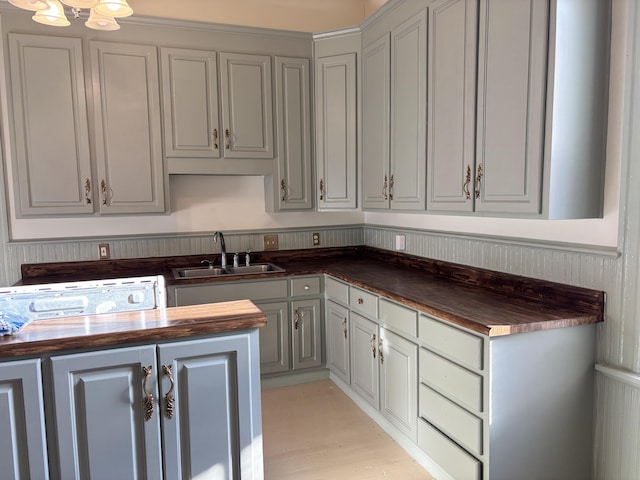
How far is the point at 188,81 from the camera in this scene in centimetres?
316

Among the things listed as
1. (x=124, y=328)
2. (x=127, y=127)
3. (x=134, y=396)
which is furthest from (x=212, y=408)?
(x=127, y=127)

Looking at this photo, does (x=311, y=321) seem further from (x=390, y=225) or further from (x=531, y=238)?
(x=531, y=238)

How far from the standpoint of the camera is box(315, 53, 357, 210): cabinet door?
11.1 ft

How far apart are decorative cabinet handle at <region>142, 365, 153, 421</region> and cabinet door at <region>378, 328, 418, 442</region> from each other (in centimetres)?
126

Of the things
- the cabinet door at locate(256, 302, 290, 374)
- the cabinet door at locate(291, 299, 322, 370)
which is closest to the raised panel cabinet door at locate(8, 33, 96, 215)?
the cabinet door at locate(256, 302, 290, 374)

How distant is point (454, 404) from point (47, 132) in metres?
2.87

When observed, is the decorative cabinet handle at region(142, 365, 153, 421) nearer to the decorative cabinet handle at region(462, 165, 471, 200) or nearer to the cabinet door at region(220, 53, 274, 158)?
the decorative cabinet handle at region(462, 165, 471, 200)

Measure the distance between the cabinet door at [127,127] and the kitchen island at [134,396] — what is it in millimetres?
1620

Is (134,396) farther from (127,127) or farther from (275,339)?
(127,127)

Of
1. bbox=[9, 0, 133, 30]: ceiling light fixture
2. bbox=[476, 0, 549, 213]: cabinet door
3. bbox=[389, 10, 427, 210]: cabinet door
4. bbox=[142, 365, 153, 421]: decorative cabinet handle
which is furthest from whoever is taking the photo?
bbox=[389, 10, 427, 210]: cabinet door

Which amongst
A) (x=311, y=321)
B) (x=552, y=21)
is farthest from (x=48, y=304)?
(x=552, y=21)

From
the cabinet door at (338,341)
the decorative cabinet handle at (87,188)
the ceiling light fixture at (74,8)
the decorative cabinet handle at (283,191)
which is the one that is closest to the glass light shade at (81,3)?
the ceiling light fixture at (74,8)

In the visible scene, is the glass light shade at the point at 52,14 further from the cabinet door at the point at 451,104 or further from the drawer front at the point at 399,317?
the drawer front at the point at 399,317

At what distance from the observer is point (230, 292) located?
3.12m
